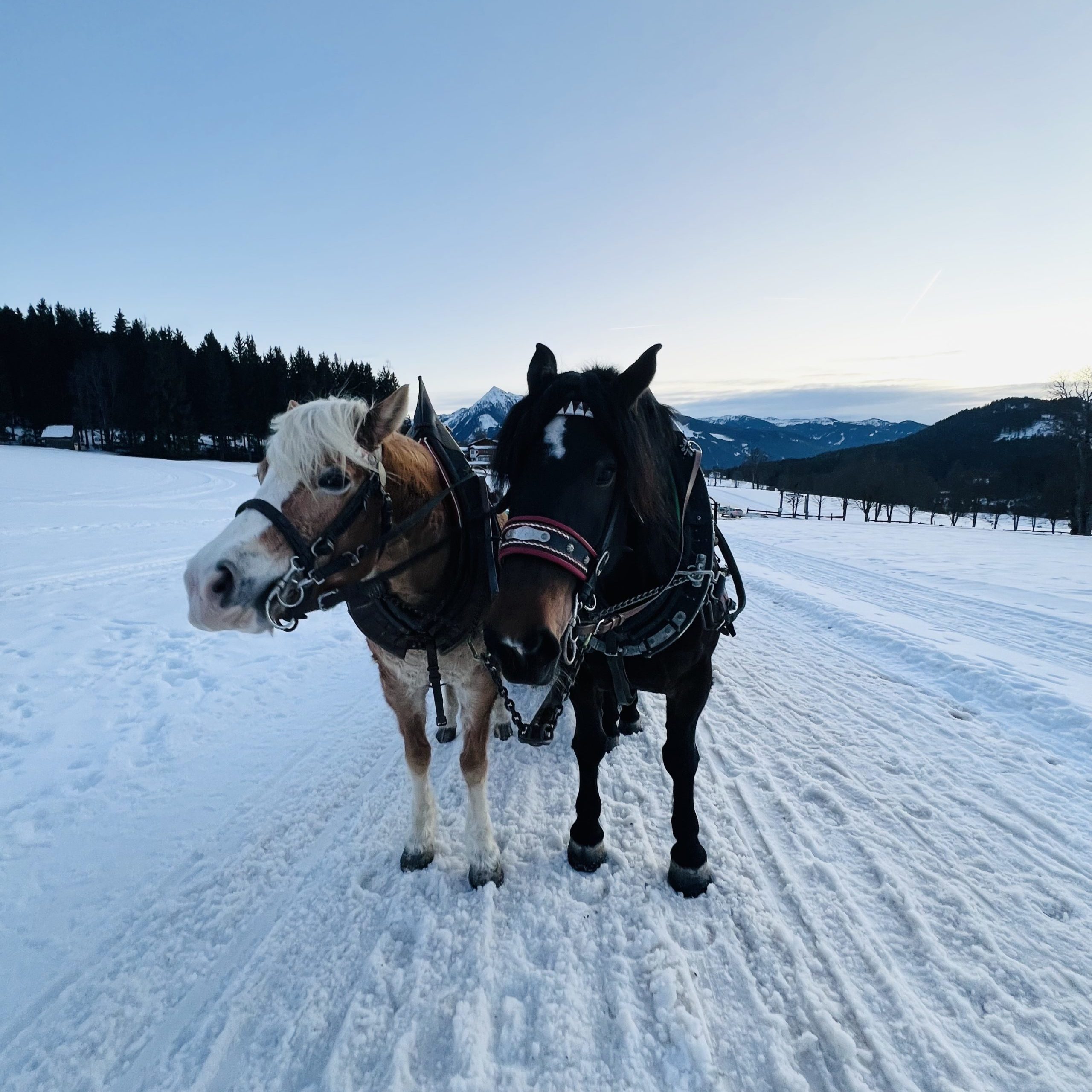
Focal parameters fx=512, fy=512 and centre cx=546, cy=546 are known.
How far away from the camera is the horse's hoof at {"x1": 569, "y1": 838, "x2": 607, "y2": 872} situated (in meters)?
2.64

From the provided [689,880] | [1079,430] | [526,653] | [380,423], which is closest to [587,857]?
[689,880]

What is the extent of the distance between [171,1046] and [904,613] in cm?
873

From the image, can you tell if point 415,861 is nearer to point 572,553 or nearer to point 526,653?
point 526,653

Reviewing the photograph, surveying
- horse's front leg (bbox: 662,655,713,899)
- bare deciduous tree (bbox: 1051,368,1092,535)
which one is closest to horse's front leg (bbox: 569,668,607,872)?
horse's front leg (bbox: 662,655,713,899)

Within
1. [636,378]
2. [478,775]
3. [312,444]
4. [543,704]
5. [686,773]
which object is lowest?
[478,775]

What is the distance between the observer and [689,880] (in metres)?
2.48

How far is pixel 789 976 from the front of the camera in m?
2.06

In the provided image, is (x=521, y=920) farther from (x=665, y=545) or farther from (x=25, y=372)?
(x=25, y=372)

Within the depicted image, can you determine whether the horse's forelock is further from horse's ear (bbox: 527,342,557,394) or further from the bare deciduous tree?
the bare deciduous tree

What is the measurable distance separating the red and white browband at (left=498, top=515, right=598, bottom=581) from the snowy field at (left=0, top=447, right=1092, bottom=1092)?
1751mm

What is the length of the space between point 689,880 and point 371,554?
2.15 m

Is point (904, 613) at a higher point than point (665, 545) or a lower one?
lower

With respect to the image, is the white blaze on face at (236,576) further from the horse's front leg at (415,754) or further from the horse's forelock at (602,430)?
the horse's front leg at (415,754)

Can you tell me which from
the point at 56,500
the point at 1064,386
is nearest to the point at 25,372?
the point at 56,500
